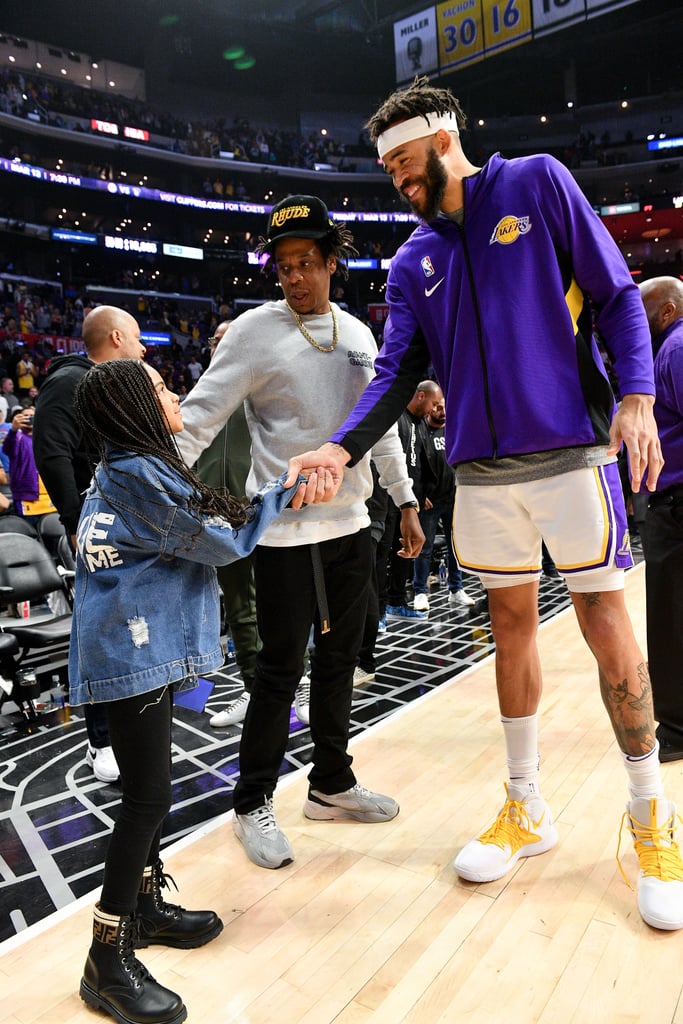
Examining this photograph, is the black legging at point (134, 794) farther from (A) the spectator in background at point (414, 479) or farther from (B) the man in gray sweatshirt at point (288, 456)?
(A) the spectator in background at point (414, 479)

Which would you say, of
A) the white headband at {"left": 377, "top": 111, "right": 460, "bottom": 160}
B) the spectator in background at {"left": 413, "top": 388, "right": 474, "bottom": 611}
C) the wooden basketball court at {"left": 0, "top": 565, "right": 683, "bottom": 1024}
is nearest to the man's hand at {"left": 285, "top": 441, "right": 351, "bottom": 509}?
the white headband at {"left": 377, "top": 111, "right": 460, "bottom": 160}

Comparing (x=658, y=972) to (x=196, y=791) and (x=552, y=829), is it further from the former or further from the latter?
(x=196, y=791)

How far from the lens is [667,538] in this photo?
2492mm

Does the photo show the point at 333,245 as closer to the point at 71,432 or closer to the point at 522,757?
the point at 71,432

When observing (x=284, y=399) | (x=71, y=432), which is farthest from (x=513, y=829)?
(x=71, y=432)

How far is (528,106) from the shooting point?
3005 centimetres

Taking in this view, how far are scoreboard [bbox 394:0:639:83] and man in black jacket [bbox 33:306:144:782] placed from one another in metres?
17.5

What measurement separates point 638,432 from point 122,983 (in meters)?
1.58

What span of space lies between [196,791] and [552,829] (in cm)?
125

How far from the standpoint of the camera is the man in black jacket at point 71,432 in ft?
8.70

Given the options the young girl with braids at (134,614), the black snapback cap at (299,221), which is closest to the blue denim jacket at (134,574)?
the young girl with braids at (134,614)

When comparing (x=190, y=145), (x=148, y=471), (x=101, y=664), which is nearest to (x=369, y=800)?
(x=101, y=664)

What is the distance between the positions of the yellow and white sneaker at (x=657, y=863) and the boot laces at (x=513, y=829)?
24 cm

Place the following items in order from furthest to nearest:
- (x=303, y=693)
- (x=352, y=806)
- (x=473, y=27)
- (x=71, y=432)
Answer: (x=473, y=27)
(x=303, y=693)
(x=71, y=432)
(x=352, y=806)
